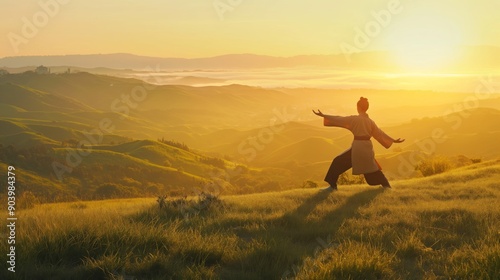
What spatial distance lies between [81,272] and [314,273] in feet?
8.95

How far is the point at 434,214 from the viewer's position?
991 cm

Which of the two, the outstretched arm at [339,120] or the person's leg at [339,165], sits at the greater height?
the outstretched arm at [339,120]

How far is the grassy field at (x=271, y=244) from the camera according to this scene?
226 inches

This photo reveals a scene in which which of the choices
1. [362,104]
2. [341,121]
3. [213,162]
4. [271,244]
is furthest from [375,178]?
[213,162]

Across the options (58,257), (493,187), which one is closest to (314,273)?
(58,257)

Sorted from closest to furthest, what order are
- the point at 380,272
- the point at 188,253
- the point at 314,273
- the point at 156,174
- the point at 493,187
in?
the point at 314,273 → the point at 380,272 → the point at 188,253 → the point at 493,187 → the point at 156,174

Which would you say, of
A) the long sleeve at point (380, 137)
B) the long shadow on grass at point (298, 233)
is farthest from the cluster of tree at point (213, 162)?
the long shadow on grass at point (298, 233)

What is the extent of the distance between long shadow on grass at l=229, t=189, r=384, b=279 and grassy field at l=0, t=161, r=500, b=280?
2 centimetres

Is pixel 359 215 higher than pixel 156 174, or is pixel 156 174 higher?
pixel 359 215

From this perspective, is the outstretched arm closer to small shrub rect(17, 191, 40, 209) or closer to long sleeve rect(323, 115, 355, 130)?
long sleeve rect(323, 115, 355, 130)

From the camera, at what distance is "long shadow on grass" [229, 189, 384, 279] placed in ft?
20.3

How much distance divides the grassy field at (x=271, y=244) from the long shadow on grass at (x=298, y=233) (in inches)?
0.8

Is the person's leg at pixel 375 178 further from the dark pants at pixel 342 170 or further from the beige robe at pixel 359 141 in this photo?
the beige robe at pixel 359 141

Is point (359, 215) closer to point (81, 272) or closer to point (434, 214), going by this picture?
point (434, 214)
